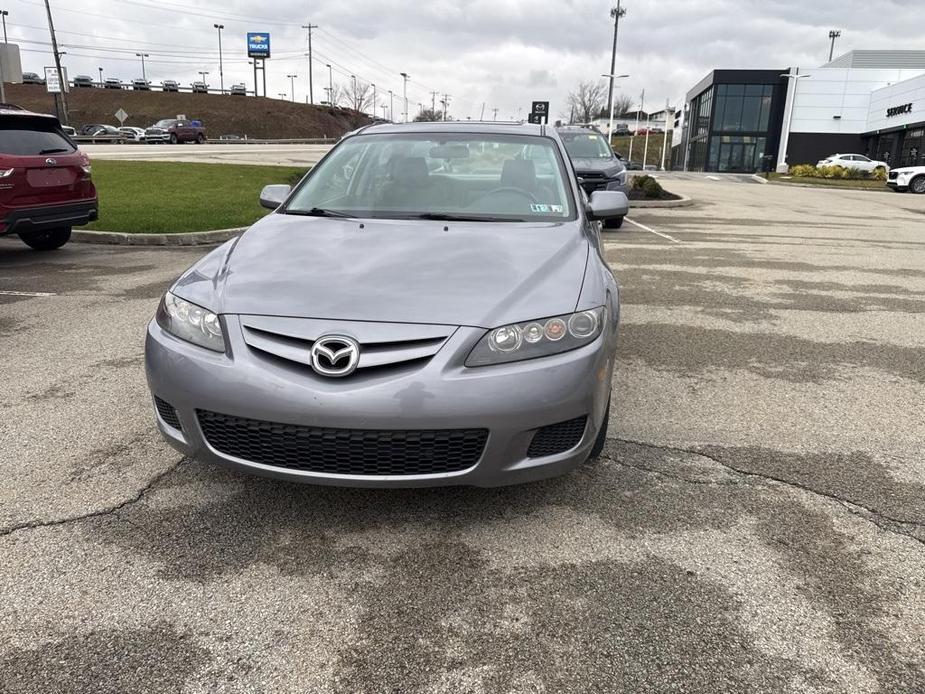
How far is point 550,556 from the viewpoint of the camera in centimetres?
267

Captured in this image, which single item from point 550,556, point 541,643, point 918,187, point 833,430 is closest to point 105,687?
point 541,643

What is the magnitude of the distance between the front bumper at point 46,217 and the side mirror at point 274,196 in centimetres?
464

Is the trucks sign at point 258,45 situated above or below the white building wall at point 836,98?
above

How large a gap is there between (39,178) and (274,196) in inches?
195

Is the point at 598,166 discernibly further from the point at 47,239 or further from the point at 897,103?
the point at 897,103

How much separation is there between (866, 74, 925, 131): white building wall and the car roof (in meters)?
51.6

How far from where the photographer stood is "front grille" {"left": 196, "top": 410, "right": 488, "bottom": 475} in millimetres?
2537

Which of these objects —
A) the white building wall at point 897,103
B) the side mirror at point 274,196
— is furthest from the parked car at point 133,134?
the white building wall at point 897,103

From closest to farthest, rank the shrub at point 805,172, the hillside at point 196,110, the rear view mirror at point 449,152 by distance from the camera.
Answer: the rear view mirror at point 449,152, the shrub at point 805,172, the hillside at point 196,110

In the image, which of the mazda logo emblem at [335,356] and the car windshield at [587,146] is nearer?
the mazda logo emblem at [335,356]

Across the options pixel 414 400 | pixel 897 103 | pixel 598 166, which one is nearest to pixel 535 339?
pixel 414 400

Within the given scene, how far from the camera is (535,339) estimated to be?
2.70 meters

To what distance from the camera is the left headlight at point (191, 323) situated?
2.78 metres

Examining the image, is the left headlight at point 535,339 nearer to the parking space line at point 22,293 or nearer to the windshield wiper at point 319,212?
the windshield wiper at point 319,212
